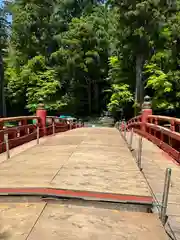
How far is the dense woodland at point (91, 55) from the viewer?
94.8 ft

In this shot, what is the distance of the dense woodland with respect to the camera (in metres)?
28.9

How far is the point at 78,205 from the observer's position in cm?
344

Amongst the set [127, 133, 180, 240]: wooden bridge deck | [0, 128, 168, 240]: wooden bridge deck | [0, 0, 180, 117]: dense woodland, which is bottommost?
[127, 133, 180, 240]: wooden bridge deck

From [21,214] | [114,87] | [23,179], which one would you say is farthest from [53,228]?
[114,87]

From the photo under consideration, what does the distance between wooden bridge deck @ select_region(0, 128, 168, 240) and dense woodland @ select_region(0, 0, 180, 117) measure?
23.6 metres

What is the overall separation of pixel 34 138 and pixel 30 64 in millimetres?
24609

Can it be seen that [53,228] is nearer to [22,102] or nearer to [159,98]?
[159,98]

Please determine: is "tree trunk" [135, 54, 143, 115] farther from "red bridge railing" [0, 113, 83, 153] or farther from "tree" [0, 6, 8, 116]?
"red bridge railing" [0, 113, 83, 153]

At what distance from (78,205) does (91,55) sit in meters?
32.0

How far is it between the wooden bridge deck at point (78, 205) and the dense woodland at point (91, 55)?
23596mm

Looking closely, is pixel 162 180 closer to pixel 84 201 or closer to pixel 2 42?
pixel 84 201

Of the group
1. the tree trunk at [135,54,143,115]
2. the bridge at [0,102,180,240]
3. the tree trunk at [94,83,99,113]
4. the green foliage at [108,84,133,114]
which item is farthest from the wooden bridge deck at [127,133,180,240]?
the tree trunk at [94,83,99,113]

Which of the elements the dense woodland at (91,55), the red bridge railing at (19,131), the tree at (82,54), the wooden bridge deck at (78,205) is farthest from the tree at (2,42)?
the wooden bridge deck at (78,205)

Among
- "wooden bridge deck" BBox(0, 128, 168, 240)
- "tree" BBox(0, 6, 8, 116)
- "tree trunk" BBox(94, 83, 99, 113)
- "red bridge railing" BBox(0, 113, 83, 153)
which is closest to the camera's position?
"wooden bridge deck" BBox(0, 128, 168, 240)
